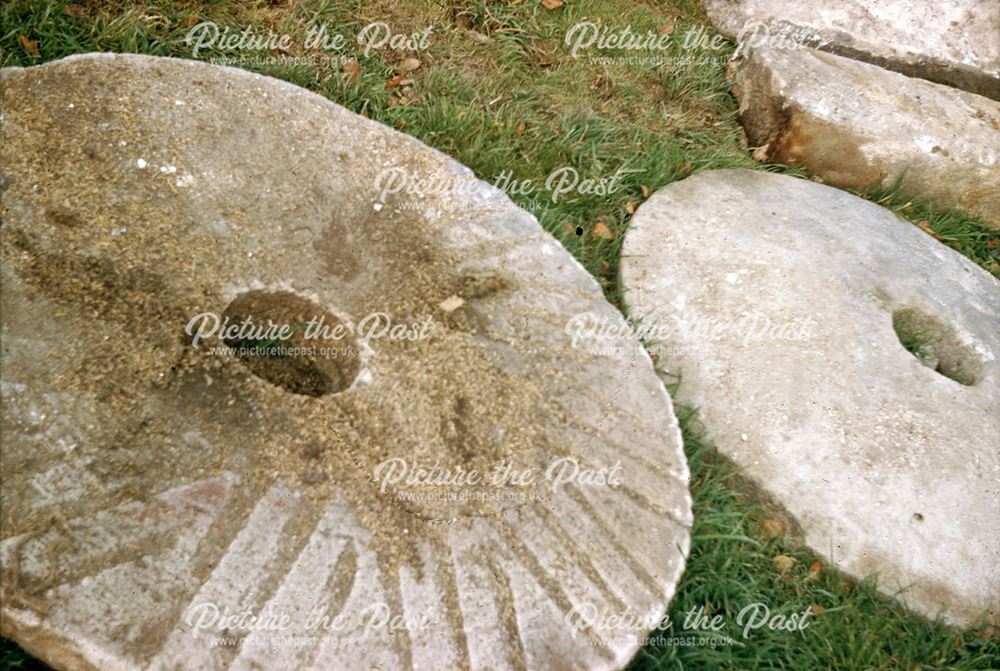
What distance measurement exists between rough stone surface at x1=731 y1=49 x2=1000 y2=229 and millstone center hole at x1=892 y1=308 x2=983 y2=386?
0.98 m

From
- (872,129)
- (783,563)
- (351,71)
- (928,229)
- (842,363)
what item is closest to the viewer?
(783,563)

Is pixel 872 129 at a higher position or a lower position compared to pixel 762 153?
higher

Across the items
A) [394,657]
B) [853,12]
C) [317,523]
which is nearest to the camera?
[394,657]

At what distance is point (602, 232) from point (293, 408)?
1.72 m

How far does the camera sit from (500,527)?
6.28 feet

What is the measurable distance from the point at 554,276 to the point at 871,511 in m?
1.17

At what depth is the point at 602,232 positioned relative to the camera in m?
3.34

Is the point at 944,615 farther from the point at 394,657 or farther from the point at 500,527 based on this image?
the point at 394,657

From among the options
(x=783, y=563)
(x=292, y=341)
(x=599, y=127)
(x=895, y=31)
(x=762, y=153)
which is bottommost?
(x=783, y=563)

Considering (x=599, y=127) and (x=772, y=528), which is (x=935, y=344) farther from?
(x=599, y=127)

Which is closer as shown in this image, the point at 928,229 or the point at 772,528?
the point at 772,528

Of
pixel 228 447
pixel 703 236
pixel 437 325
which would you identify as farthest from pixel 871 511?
pixel 228 447

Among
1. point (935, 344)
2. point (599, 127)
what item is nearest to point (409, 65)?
point (599, 127)

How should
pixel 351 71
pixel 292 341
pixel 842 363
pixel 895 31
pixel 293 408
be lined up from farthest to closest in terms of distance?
1. pixel 895 31
2. pixel 351 71
3. pixel 842 363
4. pixel 292 341
5. pixel 293 408
